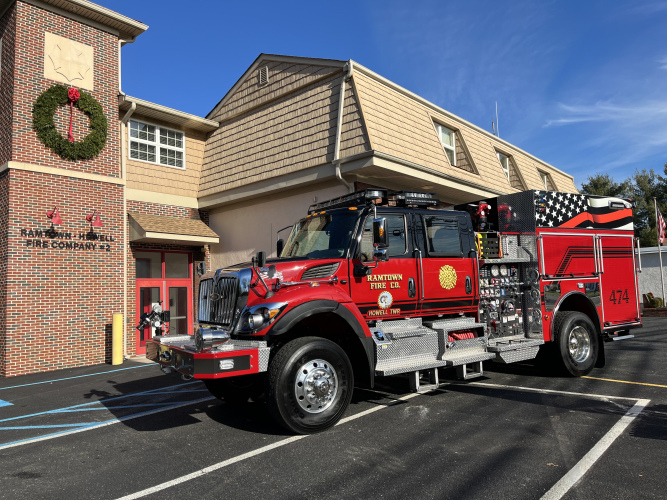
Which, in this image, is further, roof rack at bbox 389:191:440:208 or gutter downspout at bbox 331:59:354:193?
gutter downspout at bbox 331:59:354:193

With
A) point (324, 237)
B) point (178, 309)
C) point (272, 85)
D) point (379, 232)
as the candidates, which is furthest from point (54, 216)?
point (379, 232)

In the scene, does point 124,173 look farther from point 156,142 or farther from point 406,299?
point 406,299

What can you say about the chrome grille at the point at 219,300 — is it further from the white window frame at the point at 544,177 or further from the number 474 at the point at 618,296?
the white window frame at the point at 544,177

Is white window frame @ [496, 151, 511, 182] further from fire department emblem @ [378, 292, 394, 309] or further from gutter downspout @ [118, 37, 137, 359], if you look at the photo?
fire department emblem @ [378, 292, 394, 309]

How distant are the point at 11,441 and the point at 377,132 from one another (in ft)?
29.4

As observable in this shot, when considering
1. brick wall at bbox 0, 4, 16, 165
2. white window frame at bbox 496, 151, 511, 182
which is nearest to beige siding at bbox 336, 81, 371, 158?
brick wall at bbox 0, 4, 16, 165

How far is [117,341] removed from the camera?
1152 cm

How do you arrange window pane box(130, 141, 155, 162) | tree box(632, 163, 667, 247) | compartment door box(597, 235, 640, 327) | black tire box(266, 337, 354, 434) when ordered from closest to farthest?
black tire box(266, 337, 354, 434) < compartment door box(597, 235, 640, 327) < window pane box(130, 141, 155, 162) < tree box(632, 163, 667, 247)

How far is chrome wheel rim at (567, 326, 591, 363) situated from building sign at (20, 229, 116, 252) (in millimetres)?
10875

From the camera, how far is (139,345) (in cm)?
1284

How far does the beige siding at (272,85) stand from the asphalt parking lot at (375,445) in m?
8.75

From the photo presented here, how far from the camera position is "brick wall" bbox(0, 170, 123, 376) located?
34.5ft

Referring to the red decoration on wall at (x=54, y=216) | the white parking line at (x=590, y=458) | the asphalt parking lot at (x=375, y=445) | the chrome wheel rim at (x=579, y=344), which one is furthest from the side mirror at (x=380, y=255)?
the red decoration on wall at (x=54, y=216)

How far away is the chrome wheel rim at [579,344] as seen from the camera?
768 cm
